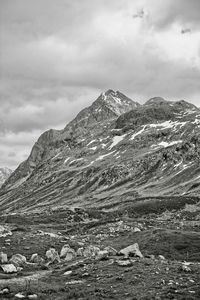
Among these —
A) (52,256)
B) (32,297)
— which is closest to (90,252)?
(52,256)

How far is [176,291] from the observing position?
23.6m

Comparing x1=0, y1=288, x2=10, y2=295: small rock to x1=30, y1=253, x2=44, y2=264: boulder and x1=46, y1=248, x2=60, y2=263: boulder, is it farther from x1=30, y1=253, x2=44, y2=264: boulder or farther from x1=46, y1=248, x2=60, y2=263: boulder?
x1=30, y1=253, x2=44, y2=264: boulder

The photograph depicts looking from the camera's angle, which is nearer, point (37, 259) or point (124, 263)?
point (124, 263)

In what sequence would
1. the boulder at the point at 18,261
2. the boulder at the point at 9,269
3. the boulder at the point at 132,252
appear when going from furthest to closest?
1. the boulder at the point at 132,252
2. the boulder at the point at 18,261
3. the boulder at the point at 9,269

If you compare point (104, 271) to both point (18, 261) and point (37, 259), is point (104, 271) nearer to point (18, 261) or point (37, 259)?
point (18, 261)

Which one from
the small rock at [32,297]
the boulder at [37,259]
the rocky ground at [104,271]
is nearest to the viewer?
the small rock at [32,297]

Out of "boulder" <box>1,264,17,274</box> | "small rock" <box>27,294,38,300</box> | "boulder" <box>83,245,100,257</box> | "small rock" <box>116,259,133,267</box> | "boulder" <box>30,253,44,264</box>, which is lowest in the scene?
"boulder" <box>83,245,100,257</box>

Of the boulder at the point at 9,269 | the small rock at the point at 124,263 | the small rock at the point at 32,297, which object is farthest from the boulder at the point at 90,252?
the small rock at the point at 32,297

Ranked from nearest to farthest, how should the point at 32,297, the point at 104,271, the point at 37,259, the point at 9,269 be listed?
the point at 32,297, the point at 104,271, the point at 9,269, the point at 37,259

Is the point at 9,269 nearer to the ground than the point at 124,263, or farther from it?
farther from it

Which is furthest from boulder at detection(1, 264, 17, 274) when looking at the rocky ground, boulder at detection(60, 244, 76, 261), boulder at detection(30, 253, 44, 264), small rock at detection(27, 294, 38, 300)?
small rock at detection(27, 294, 38, 300)

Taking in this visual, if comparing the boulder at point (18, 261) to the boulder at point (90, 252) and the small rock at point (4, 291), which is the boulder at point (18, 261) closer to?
the boulder at point (90, 252)

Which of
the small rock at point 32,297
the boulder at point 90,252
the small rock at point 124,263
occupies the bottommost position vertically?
the boulder at point 90,252

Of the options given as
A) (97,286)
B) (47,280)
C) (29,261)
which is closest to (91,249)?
(29,261)
